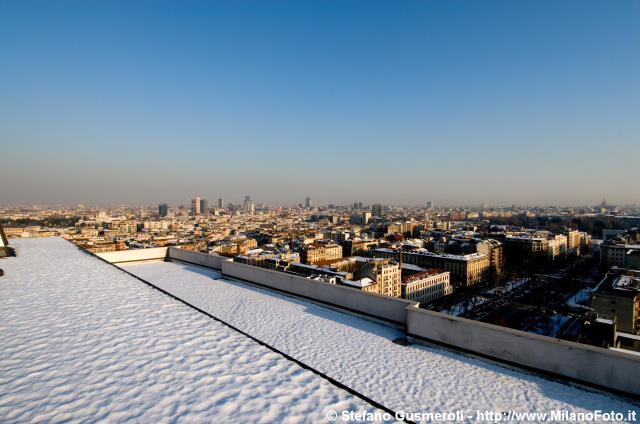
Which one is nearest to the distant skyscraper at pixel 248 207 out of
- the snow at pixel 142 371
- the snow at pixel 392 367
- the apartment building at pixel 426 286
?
the apartment building at pixel 426 286

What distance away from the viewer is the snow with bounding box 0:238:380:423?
5.10ft

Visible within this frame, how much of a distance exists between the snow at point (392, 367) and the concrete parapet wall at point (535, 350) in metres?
0.10

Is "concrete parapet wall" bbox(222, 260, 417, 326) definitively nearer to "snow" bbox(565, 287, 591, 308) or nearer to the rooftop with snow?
the rooftop with snow

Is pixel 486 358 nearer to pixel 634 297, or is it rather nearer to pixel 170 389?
pixel 170 389

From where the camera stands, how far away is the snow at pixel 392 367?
229cm

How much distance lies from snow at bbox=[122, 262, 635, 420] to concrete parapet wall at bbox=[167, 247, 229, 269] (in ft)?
7.71

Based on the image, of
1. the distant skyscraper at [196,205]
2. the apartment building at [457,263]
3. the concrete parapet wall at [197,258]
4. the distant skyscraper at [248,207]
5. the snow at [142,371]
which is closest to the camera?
the snow at [142,371]

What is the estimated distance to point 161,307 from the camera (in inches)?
119

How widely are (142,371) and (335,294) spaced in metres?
2.71

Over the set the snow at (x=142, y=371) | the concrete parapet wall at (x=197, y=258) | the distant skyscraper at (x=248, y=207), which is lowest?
the distant skyscraper at (x=248, y=207)

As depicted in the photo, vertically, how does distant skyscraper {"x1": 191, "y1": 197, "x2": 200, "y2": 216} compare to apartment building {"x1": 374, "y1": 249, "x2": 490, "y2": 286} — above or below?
above

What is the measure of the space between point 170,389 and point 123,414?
25 centimetres

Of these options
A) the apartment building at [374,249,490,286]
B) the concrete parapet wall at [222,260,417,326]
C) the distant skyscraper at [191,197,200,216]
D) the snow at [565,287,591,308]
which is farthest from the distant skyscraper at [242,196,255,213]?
the concrete parapet wall at [222,260,417,326]

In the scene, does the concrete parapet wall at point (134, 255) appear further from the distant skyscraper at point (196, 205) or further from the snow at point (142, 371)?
the distant skyscraper at point (196, 205)
